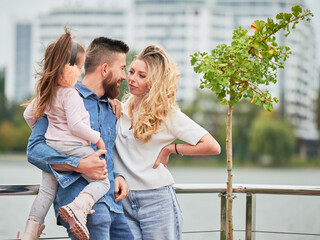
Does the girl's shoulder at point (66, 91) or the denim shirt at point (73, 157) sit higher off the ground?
the girl's shoulder at point (66, 91)

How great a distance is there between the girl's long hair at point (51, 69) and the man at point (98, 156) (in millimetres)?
121

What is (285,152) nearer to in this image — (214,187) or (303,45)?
(303,45)

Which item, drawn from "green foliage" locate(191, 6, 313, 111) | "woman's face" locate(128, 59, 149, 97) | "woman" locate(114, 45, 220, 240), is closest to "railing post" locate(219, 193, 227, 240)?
"woman" locate(114, 45, 220, 240)

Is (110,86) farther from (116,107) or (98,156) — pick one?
(98,156)

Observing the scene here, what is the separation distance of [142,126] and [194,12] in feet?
280

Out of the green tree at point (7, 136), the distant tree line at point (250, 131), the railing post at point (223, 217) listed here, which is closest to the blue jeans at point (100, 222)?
the railing post at point (223, 217)

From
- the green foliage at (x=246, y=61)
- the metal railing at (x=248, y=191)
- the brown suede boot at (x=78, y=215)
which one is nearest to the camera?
the brown suede boot at (x=78, y=215)

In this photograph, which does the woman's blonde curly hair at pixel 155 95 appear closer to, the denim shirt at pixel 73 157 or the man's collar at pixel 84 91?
the denim shirt at pixel 73 157

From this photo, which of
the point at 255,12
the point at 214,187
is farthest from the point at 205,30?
the point at 214,187

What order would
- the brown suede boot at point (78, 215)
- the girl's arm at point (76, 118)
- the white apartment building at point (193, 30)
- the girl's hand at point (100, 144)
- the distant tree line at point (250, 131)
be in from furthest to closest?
the white apartment building at point (193, 30) → the distant tree line at point (250, 131) → the girl's hand at point (100, 144) → the girl's arm at point (76, 118) → the brown suede boot at point (78, 215)

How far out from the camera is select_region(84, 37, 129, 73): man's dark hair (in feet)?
8.48

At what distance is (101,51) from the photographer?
260 cm

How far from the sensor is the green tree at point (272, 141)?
53.5 metres

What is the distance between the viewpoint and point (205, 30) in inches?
3329
